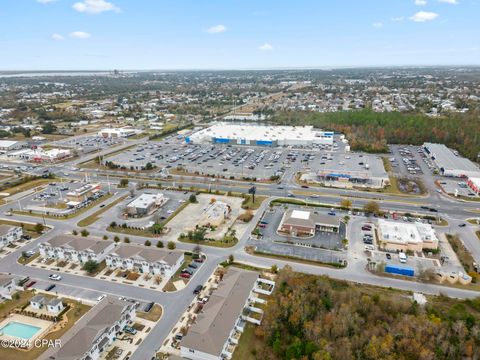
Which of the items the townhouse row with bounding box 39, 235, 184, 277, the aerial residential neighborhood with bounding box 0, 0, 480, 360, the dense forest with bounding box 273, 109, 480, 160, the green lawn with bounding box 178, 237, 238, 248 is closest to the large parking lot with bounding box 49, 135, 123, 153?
the aerial residential neighborhood with bounding box 0, 0, 480, 360

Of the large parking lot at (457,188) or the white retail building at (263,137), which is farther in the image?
the white retail building at (263,137)

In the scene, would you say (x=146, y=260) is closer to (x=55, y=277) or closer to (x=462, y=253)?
(x=55, y=277)

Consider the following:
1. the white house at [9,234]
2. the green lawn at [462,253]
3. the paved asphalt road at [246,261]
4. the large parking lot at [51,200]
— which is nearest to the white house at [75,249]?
the paved asphalt road at [246,261]

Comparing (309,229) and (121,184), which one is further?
(121,184)

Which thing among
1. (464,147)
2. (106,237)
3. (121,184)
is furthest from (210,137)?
(464,147)

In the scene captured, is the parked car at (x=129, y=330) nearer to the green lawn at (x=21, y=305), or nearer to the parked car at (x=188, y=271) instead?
the green lawn at (x=21, y=305)

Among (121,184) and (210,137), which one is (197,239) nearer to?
(121,184)

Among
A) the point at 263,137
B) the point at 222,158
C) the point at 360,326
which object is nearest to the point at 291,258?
the point at 360,326
